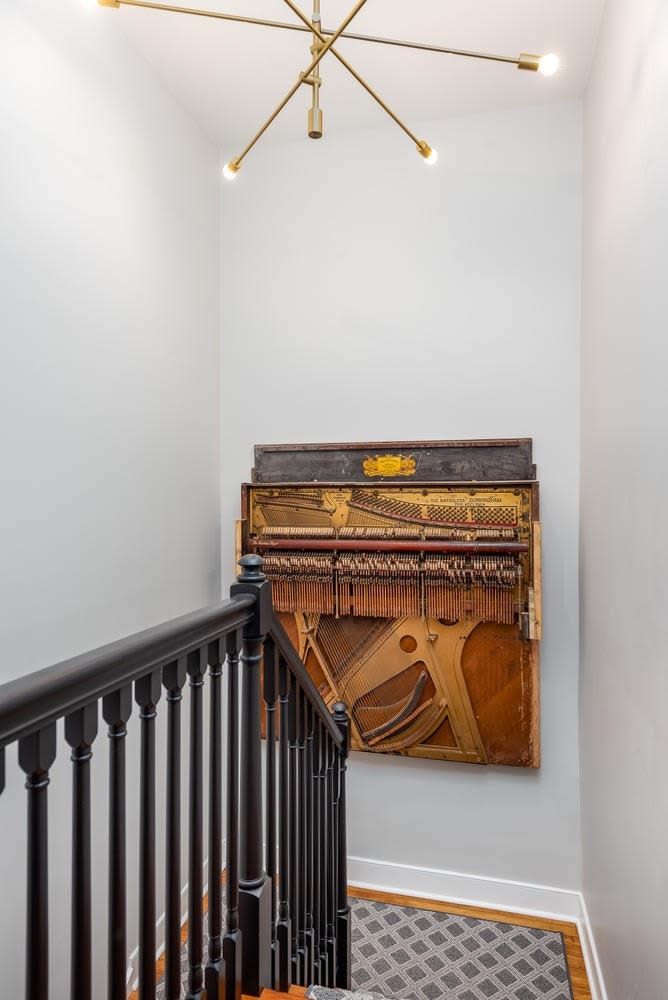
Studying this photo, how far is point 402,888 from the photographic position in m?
3.21

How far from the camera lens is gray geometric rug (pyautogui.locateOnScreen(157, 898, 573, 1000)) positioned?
8.47 ft

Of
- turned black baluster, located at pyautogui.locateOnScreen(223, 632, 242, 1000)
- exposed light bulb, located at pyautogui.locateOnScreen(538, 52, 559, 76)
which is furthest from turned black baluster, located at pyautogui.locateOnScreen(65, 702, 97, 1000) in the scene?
exposed light bulb, located at pyautogui.locateOnScreen(538, 52, 559, 76)

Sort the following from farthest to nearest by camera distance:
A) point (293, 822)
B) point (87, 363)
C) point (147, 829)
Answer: point (87, 363) < point (293, 822) < point (147, 829)

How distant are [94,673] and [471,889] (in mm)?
2954

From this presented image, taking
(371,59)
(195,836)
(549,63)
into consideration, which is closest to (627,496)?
(549,63)

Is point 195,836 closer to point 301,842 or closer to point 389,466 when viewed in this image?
point 301,842

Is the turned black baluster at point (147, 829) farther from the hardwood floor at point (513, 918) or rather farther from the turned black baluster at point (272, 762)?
the hardwood floor at point (513, 918)

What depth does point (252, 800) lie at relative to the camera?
4.83 ft

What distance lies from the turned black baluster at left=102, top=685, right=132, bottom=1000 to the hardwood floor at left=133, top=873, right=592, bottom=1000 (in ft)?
6.33

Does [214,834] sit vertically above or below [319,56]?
below

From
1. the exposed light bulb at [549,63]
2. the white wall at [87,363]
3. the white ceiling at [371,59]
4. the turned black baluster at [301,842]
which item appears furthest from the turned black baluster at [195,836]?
the white ceiling at [371,59]

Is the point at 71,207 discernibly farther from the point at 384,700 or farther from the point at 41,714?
the point at 384,700

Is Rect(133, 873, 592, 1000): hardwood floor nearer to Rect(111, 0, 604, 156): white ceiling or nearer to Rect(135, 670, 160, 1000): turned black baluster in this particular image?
Rect(135, 670, 160, 1000): turned black baluster

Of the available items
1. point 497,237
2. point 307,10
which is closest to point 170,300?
point 307,10
